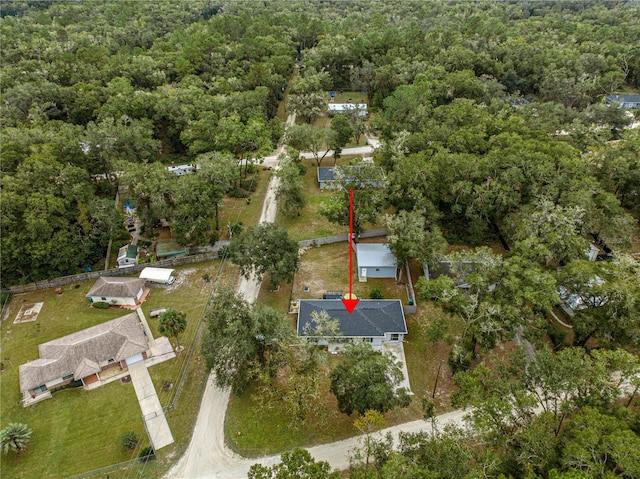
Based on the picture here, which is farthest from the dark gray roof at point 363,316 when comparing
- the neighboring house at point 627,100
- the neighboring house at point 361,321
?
the neighboring house at point 627,100

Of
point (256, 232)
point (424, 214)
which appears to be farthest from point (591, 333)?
point (256, 232)

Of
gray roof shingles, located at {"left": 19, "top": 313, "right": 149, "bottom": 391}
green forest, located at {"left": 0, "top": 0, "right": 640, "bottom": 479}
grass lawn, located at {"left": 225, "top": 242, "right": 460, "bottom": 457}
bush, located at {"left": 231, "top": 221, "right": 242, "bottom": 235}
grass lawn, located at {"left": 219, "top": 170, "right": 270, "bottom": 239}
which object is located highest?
green forest, located at {"left": 0, "top": 0, "right": 640, "bottom": 479}

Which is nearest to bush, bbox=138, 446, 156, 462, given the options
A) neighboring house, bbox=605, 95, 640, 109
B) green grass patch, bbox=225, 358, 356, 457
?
green grass patch, bbox=225, 358, 356, 457

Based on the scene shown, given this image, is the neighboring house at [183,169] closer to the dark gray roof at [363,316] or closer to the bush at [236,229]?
the bush at [236,229]

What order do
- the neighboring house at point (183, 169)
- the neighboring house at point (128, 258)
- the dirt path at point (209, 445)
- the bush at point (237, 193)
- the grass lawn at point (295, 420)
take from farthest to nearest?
1. the neighboring house at point (183, 169)
2. the bush at point (237, 193)
3. the neighboring house at point (128, 258)
4. the grass lawn at point (295, 420)
5. the dirt path at point (209, 445)

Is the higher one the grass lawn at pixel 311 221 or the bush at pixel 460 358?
the bush at pixel 460 358

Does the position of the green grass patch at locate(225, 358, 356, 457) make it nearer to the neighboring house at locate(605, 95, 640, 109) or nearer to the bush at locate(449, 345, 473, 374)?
the bush at locate(449, 345, 473, 374)

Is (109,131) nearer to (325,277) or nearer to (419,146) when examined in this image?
(325,277)
